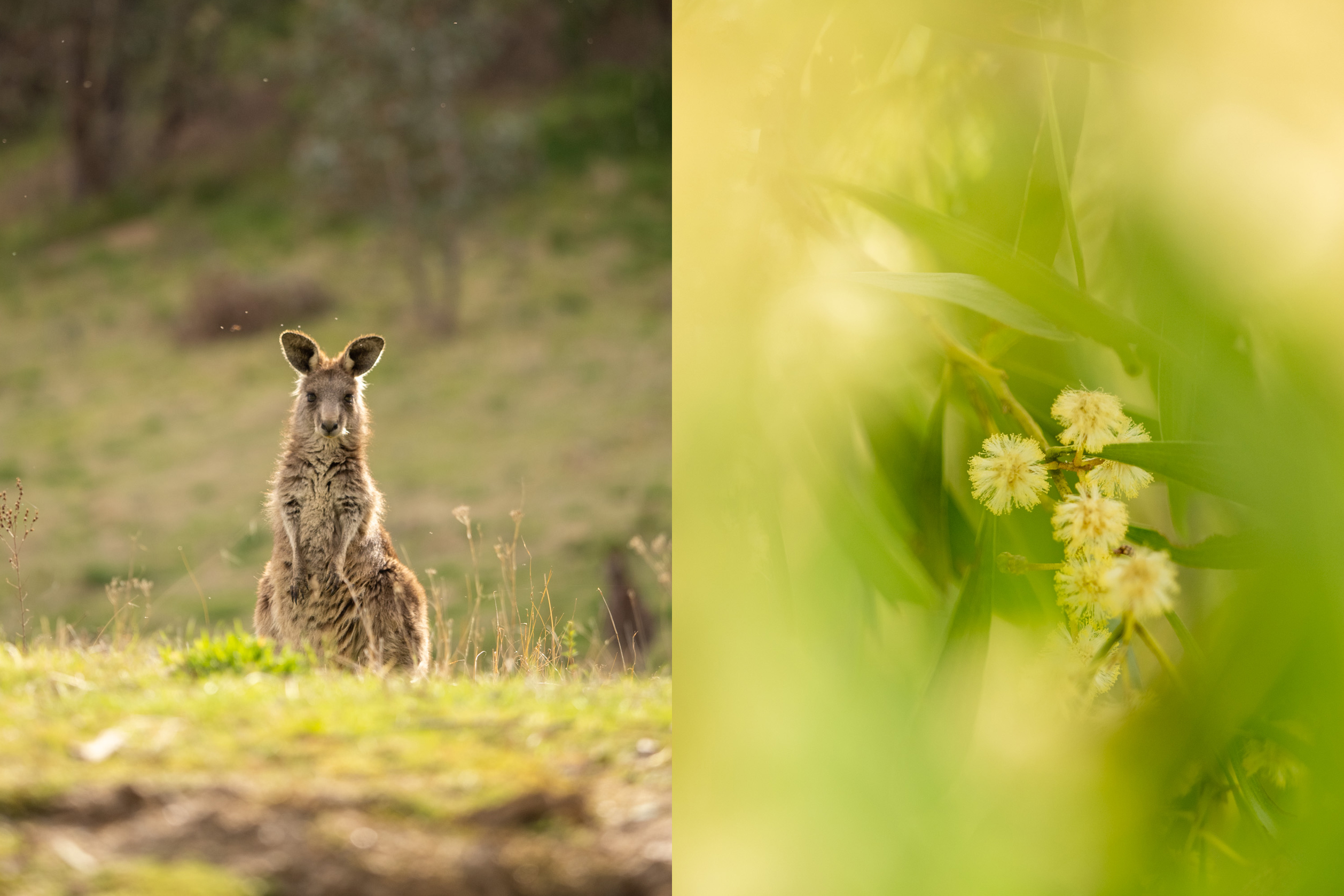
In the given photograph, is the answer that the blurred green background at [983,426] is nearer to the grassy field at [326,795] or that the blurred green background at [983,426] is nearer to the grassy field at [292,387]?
the grassy field at [326,795]

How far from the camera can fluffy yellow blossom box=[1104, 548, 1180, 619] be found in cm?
100

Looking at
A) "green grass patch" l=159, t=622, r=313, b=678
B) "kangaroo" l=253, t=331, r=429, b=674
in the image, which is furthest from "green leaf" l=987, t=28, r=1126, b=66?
"green grass patch" l=159, t=622, r=313, b=678

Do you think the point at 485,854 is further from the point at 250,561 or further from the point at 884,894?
the point at 250,561

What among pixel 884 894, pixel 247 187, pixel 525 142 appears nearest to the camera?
pixel 884 894

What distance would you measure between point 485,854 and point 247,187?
399 inches

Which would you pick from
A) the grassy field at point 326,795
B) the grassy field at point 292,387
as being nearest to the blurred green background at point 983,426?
the grassy field at point 326,795

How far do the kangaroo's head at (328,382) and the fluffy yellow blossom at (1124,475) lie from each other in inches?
50.8

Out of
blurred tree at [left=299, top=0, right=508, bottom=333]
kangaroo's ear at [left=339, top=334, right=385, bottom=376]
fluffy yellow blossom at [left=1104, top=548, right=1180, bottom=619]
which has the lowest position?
fluffy yellow blossom at [left=1104, top=548, right=1180, bottom=619]

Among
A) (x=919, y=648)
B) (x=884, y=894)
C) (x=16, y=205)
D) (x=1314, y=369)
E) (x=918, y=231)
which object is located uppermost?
(x=16, y=205)

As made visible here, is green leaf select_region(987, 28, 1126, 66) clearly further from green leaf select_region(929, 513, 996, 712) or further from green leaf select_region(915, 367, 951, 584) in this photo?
green leaf select_region(929, 513, 996, 712)

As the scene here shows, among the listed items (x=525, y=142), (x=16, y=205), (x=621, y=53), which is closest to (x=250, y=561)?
(x=525, y=142)

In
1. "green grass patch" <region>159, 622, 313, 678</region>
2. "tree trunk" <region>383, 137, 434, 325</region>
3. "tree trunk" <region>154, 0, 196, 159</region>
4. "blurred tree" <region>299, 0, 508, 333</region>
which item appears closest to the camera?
"green grass patch" <region>159, 622, 313, 678</region>

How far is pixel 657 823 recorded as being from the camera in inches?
42.3

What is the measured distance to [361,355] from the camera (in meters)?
1.86
